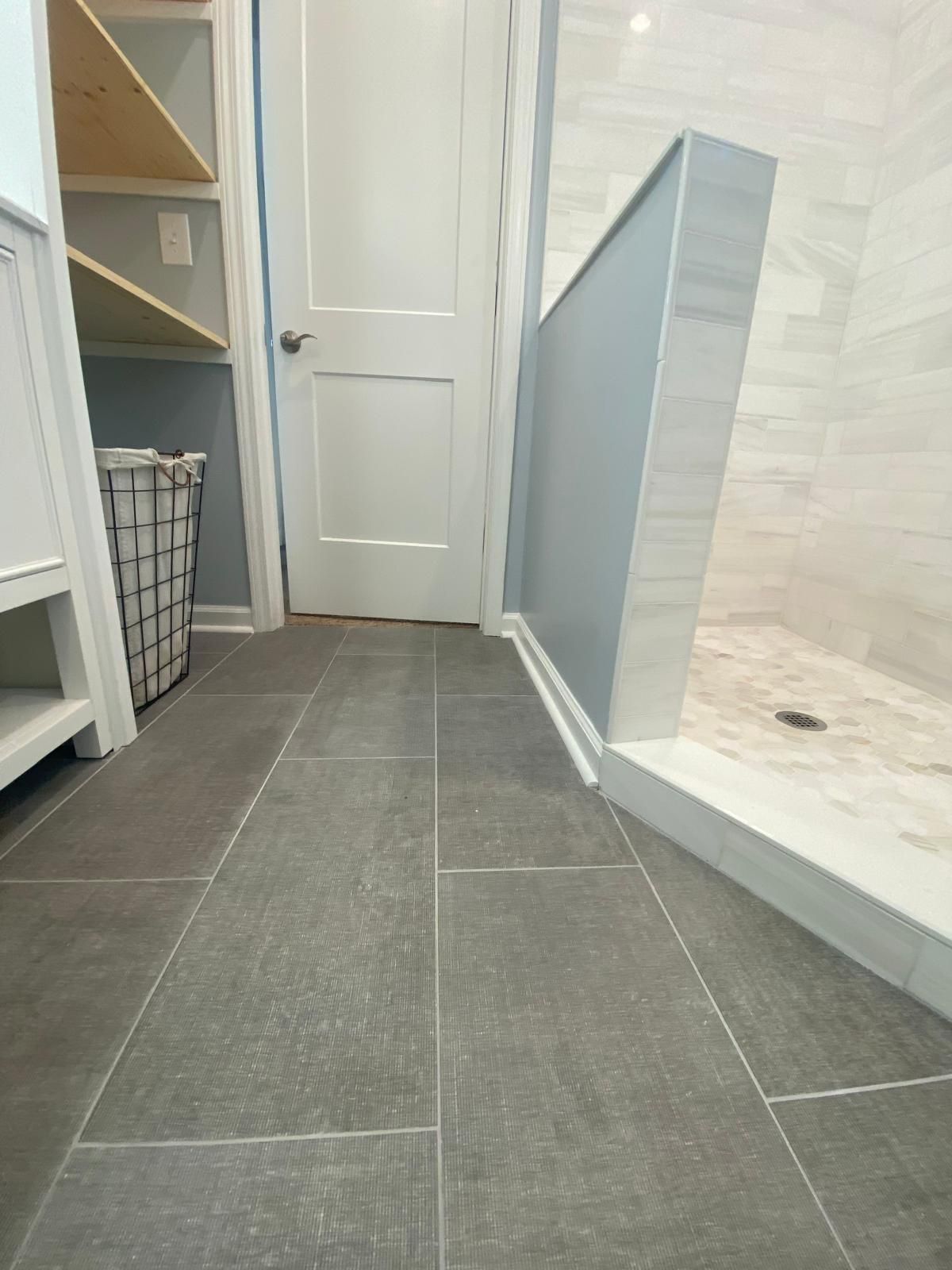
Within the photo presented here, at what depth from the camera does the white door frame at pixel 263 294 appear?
4.23 ft

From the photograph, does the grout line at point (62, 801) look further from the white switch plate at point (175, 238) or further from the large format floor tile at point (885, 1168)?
the white switch plate at point (175, 238)

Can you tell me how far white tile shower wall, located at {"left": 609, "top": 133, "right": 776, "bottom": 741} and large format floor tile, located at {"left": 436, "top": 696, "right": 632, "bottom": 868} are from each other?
0.50 feet

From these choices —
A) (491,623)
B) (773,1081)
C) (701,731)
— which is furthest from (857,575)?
(773,1081)

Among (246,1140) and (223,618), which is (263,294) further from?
(246,1140)

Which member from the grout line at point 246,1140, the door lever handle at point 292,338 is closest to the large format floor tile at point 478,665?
the grout line at point 246,1140

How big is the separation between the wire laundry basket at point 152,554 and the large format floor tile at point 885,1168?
129 centimetres

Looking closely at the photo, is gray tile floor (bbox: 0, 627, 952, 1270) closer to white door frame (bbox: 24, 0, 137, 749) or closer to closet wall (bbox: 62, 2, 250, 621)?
white door frame (bbox: 24, 0, 137, 749)

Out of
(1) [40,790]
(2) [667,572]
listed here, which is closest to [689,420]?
(2) [667,572]

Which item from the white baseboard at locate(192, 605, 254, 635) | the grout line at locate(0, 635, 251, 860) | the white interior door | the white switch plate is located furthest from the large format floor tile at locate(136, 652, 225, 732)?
the white switch plate

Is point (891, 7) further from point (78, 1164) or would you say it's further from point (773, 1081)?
point (78, 1164)

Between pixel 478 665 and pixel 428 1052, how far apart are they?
1032mm

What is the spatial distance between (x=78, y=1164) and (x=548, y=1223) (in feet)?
1.25

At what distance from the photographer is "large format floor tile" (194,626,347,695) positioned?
4.16ft

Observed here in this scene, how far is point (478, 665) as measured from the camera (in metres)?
1.47
